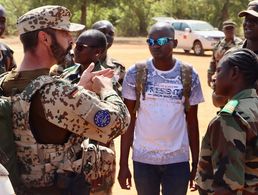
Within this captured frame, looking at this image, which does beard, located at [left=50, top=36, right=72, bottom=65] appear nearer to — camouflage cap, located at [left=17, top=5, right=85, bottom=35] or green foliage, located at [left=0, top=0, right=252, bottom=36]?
camouflage cap, located at [left=17, top=5, right=85, bottom=35]

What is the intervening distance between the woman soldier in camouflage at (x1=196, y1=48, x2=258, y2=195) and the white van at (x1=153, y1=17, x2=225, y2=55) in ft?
72.6

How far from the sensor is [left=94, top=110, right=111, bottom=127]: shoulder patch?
2760 millimetres

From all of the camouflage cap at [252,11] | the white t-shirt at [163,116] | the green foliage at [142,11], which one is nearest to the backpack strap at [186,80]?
the white t-shirt at [163,116]

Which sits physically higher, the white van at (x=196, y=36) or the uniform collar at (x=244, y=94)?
the uniform collar at (x=244, y=94)

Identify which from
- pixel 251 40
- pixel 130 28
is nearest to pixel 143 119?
pixel 251 40

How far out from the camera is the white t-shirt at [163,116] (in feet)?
13.5

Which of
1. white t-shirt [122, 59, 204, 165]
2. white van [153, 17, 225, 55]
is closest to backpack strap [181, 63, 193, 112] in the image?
white t-shirt [122, 59, 204, 165]

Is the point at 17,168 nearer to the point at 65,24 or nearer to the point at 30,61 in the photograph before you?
the point at 30,61

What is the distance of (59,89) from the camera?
2.73 m

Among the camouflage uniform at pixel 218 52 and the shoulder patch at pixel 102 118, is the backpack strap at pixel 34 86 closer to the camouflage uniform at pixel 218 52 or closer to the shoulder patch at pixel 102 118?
the shoulder patch at pixel 102 118

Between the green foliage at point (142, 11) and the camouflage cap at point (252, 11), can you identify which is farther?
the green foliage at point (142, 11)

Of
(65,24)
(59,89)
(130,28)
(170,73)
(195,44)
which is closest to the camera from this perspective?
(59,89)

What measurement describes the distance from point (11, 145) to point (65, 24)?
70cm

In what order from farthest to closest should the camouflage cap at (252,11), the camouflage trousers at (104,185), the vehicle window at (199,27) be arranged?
the vehicle window at (199,27)
the camouflage cap at (252,11)
the camouflage trousers at (104,185)
